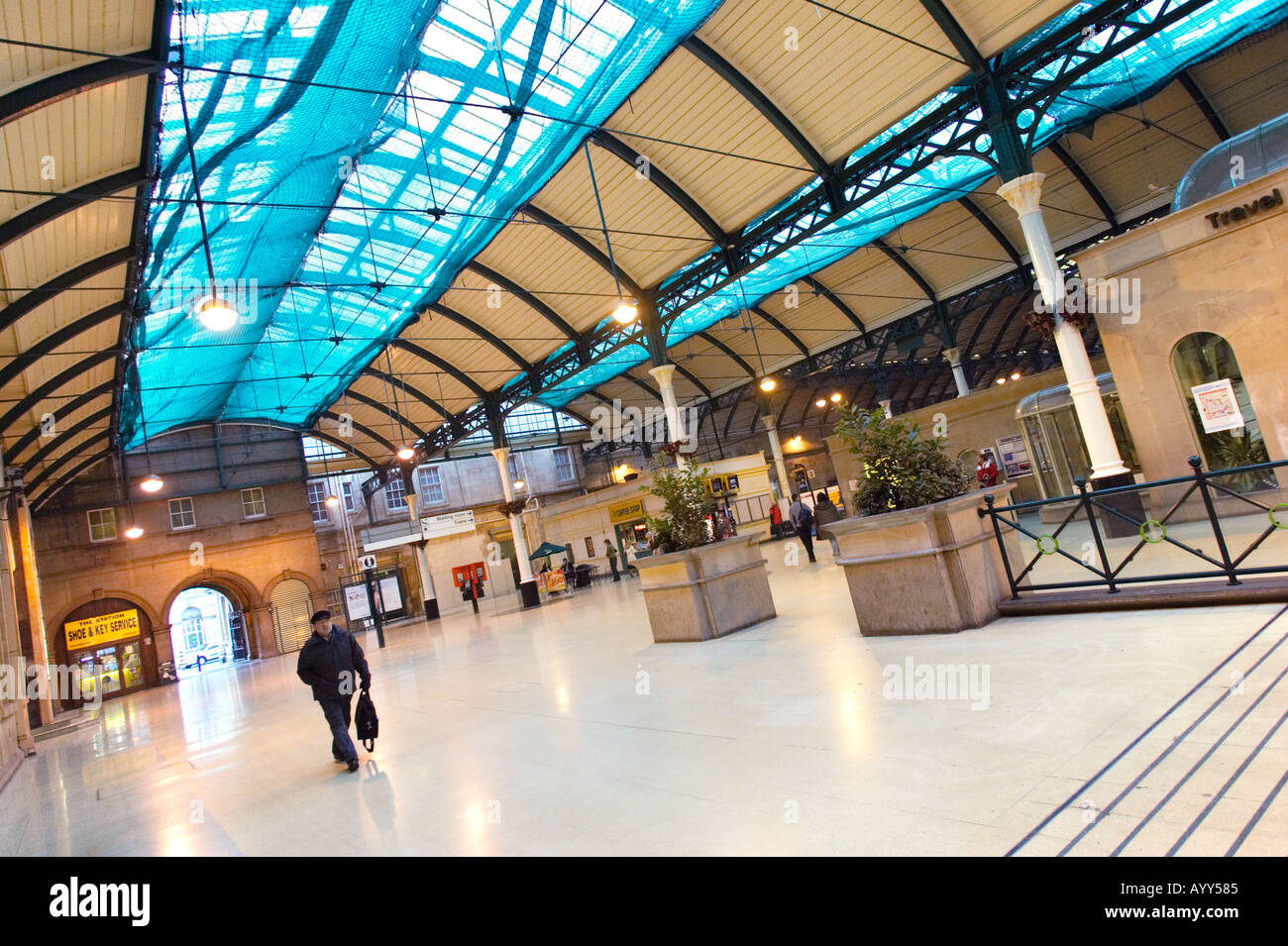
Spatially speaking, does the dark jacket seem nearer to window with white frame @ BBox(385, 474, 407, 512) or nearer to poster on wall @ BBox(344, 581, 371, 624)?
poster on wall @ BBox(344, 581, 371, 624)

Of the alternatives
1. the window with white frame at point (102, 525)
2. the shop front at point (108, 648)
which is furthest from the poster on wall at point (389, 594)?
the window with white frame at point (102, 525)

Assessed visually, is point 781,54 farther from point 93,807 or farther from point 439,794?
point 93,807

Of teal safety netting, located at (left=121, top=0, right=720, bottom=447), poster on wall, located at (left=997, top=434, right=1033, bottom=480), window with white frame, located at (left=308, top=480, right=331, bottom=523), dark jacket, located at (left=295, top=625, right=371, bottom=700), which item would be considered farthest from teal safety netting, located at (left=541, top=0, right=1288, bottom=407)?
window with white frame, located at (left=308, top=480, right=331, bottom=523)

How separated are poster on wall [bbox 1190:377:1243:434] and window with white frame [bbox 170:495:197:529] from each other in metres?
32.2

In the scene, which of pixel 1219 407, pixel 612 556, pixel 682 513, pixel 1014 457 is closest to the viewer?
pixel 682 513

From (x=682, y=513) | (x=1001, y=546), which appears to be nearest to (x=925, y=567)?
(x=1001, y=546)

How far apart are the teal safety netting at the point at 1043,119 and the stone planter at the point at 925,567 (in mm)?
8680

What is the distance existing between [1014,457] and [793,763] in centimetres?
2051

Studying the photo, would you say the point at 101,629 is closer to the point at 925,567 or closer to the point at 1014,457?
the point at 925,567

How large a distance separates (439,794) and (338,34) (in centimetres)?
915

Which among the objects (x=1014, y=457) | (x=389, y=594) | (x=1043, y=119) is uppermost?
(x=1043, y=119)

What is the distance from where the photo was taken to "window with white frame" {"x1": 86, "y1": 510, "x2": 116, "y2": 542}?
85.5 feet

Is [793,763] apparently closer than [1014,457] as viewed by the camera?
Yes

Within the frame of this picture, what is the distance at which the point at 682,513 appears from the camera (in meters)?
9.95
